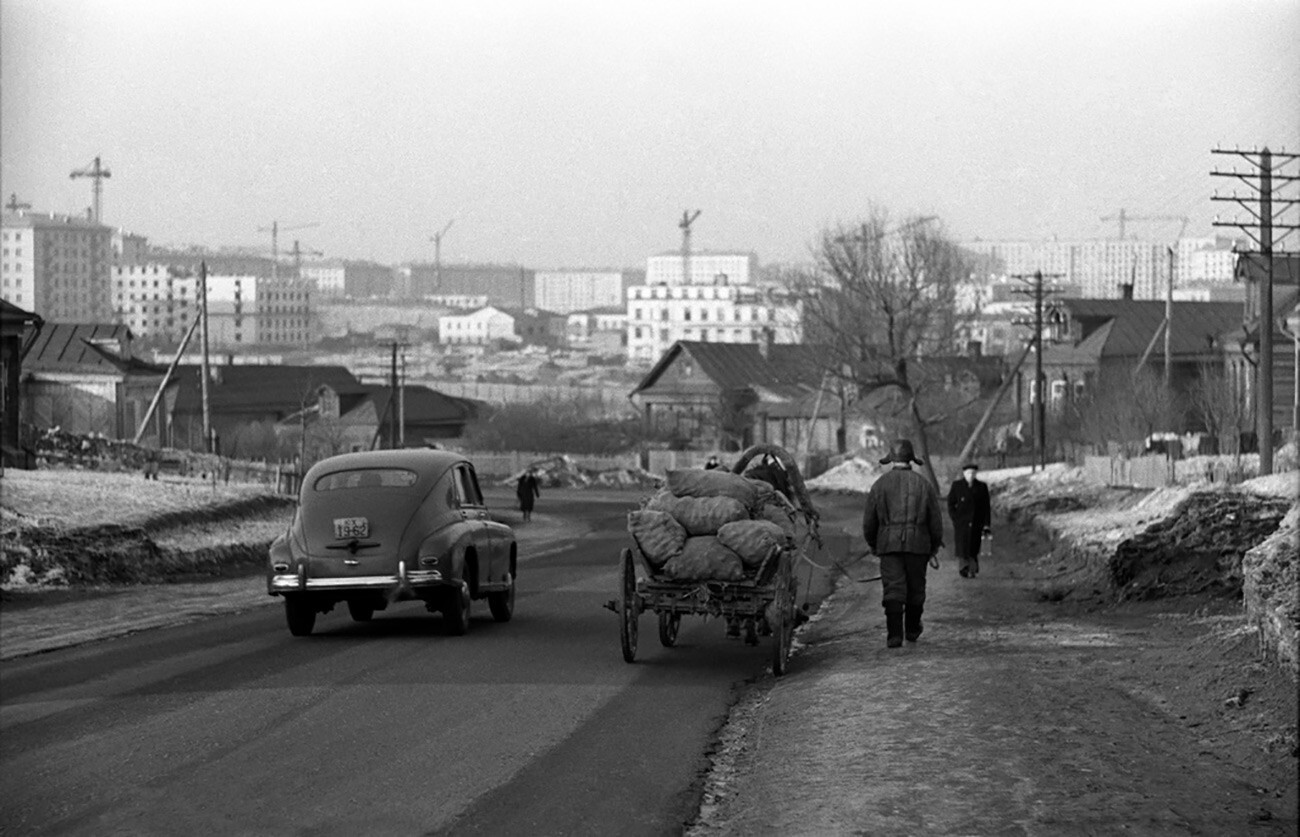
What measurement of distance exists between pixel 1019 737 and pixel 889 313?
226 feet

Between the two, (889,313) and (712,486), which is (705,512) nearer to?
(712,486)

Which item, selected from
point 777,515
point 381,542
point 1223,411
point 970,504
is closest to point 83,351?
point 1223,411

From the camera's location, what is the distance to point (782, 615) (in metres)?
16.0

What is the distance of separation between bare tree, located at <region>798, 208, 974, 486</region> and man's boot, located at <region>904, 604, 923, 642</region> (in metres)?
58.7

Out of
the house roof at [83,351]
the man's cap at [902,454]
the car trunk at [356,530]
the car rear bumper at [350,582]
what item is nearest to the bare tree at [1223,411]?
the man's cap at [902,454]

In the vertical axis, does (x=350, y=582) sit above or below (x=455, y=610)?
above

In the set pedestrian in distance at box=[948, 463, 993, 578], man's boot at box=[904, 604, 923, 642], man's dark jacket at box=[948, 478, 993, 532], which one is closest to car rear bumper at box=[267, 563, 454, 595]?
man's boot at box=[904, 604, 923, 642]

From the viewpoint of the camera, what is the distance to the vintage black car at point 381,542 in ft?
61.1

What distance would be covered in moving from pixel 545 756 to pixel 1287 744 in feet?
14.7

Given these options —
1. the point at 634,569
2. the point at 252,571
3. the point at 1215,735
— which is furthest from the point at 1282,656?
the point at 252,571

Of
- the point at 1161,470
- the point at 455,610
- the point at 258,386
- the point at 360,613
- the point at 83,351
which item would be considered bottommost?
the point at 360,613

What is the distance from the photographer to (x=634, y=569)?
16641 mm

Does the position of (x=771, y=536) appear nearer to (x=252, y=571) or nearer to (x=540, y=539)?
(x=252, y=571)

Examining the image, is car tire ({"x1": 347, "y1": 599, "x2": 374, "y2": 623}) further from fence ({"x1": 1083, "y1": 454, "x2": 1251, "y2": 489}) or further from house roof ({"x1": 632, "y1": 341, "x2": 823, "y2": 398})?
house roof ({"x1": 632, "y1": 341, "x2": 823, "y2": 398})
